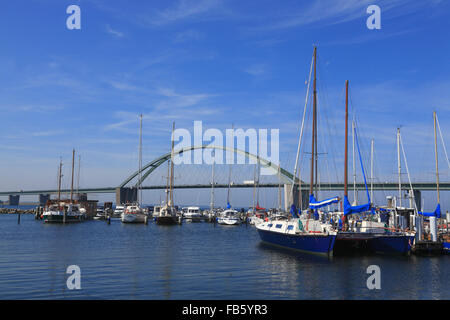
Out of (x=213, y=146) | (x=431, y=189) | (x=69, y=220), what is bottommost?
(x=69, y=220)

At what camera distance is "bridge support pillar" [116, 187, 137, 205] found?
154 meters

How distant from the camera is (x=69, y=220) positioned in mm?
80062

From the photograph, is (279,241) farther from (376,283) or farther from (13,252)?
(13,252)

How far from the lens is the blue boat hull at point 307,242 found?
3253cm

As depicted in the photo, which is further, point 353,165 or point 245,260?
point 353,165

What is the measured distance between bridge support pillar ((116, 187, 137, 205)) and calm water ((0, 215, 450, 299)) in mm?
116555

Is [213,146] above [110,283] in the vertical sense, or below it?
above

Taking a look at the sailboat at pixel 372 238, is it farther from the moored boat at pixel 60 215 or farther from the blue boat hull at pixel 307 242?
the moored boat at pixel 60 215

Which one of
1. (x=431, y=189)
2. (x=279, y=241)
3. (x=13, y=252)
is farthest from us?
(x=431, y=189)

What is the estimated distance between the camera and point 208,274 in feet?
83.0

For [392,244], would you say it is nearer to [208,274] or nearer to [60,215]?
[208,274]

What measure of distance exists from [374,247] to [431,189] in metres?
104

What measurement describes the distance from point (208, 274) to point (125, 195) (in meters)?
136
